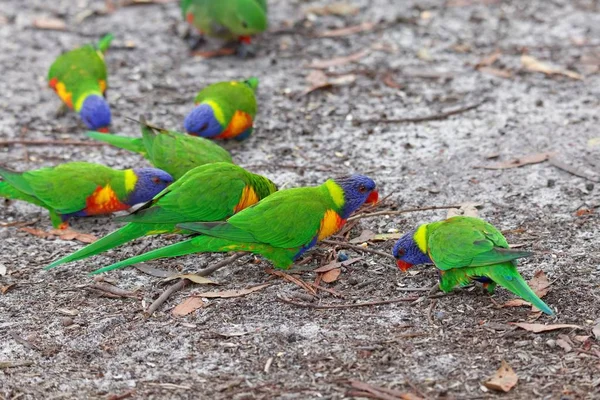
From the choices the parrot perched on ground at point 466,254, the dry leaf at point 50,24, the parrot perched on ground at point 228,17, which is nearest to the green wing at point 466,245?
the parrot perched on ground at point 466,254

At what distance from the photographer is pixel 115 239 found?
426 cm

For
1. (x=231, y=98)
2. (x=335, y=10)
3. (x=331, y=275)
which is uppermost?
(x=335, y=10)

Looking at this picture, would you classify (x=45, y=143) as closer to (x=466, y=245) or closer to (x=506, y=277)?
(x=466, y=245)

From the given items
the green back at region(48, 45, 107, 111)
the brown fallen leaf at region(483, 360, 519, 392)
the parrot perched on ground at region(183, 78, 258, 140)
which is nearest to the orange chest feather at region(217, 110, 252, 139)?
the parrot perched on ground at region(183, 78, 258, 140)

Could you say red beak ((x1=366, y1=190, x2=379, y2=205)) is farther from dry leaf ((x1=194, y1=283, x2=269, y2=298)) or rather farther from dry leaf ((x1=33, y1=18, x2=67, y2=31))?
dry leaf ((x1=33, y1=18, x2=67, y2=31))

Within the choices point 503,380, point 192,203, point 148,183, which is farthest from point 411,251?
point 148,183

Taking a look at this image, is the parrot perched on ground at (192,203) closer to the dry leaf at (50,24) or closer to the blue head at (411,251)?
the blue head at (411,251)

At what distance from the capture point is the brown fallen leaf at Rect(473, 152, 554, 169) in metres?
5.24

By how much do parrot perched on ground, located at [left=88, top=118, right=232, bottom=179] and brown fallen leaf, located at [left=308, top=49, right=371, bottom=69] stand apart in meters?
2.06

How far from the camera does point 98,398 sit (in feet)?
11.2

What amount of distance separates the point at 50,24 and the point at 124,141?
2822 millimetres

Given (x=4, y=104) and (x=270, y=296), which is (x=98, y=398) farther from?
(x=4, y=104)

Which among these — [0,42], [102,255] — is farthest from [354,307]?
[0,42]

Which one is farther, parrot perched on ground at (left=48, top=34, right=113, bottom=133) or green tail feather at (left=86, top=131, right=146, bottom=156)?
parrot perched on ground at (left=48, top=34, right=113, bottom=133)
